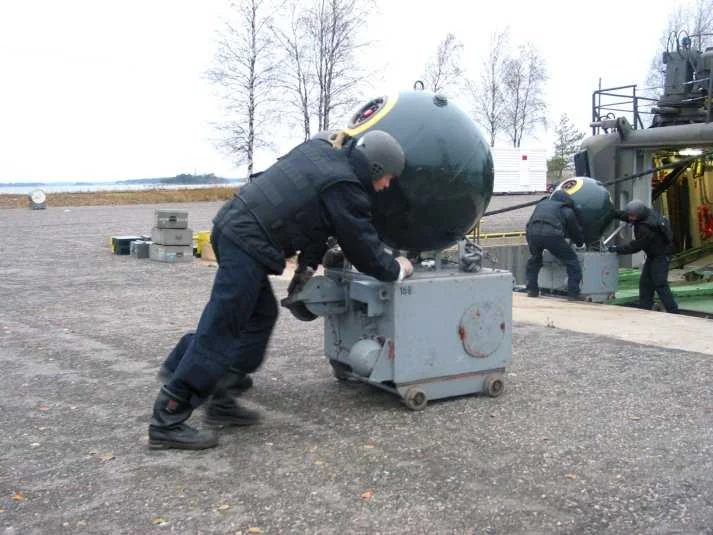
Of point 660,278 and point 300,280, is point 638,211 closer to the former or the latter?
point 660,278

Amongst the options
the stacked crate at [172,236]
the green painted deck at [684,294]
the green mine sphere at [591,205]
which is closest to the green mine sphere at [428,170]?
A: the green mine sphere at [591,205]

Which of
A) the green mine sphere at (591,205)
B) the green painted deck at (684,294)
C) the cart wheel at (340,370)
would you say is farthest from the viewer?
the green painted deck at (684,294)

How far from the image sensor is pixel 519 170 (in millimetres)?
42594

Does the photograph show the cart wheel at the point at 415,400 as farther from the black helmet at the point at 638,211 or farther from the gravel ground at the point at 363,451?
the black helmet at the point at 638,211

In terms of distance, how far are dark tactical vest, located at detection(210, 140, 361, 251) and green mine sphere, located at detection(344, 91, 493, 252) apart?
691mm

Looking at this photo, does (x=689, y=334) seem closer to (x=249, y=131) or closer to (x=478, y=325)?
(x=478, y=325)

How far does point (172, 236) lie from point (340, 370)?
9.18 m

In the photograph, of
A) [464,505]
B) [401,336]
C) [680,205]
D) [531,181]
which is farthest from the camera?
[531,181]

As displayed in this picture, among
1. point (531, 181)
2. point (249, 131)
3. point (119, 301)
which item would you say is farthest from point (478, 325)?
point (531, 181)

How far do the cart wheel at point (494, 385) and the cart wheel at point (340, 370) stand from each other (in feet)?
3.28

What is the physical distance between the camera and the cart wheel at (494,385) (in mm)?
5281

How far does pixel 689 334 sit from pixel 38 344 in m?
6.39

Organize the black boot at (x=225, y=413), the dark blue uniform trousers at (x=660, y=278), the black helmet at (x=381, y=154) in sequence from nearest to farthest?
the black helmet at (x=381, y=154) → the black boot at (x=225, y=413) → the dark blue uniform trousers at (x=660, y=278)

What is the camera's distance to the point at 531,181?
43250 mm
